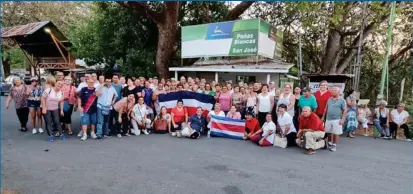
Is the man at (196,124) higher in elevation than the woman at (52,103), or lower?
lower

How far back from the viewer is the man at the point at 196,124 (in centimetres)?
770

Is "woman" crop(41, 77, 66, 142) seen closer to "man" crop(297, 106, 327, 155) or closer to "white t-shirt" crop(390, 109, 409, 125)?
"man" crop(297, 106, 327, 155)

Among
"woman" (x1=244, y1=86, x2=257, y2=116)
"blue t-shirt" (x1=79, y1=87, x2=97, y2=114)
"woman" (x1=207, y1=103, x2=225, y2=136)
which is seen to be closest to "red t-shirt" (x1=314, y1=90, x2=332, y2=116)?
"woman" (x1=244, y1=86, x2=257, y2=116)

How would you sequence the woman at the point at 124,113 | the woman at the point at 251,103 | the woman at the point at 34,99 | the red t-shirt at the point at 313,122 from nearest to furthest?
1. the red t-shirt at the point at 313,122
2. the woman at the point at 124,113
3. the woman at the point at 34,99
4. the woman at the point at 251,103

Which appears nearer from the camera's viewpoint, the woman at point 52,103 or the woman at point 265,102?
the woman at point 52,103

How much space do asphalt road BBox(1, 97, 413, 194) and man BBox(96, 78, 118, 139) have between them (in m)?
0.50

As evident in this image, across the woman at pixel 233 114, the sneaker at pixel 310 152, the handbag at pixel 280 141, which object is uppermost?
the woman at pixel 233 114

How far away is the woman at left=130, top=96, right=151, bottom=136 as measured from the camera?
26.1 ft

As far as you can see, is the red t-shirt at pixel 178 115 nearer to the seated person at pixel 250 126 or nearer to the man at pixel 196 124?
the man at pixel 196 124

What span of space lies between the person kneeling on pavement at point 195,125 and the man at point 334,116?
332 cm

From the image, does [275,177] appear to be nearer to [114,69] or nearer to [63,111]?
[63,111]

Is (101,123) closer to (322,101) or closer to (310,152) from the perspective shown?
(310,152)

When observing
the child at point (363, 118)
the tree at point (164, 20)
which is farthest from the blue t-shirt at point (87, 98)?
the tree at point (164, 20)

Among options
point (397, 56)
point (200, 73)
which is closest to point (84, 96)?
point (200, 73)
